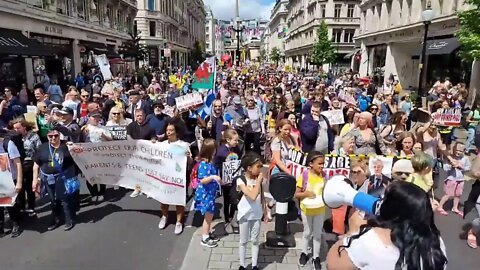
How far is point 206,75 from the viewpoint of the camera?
10.8m

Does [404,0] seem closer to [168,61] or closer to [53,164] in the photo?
[53,164]

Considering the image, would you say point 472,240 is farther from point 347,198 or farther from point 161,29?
point 161,29

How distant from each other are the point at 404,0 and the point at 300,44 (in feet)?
174

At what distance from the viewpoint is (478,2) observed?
40.0ft

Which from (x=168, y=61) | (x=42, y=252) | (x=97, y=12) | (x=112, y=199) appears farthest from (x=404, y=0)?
(x=168, y=61)

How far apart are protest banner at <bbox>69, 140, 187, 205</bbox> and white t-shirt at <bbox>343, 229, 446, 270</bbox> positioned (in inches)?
152

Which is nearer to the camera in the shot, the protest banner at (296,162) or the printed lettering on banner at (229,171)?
the protest banner at (296,162)

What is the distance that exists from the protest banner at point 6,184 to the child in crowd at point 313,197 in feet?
13.1

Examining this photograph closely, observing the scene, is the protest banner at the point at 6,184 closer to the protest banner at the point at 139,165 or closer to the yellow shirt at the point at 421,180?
the protest banner at the point at 139,165

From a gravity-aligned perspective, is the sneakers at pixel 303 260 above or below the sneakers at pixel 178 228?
above

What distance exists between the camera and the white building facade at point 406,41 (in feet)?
74.6

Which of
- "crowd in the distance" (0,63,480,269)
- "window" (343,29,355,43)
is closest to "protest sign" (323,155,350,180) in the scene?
"crowd in the distance" (0,63,480,269)

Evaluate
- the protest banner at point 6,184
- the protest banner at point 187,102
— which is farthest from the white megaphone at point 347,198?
the protest banner at point 187,102

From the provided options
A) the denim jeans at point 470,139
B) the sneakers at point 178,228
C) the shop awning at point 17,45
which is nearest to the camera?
the sneakers at point 178,228
